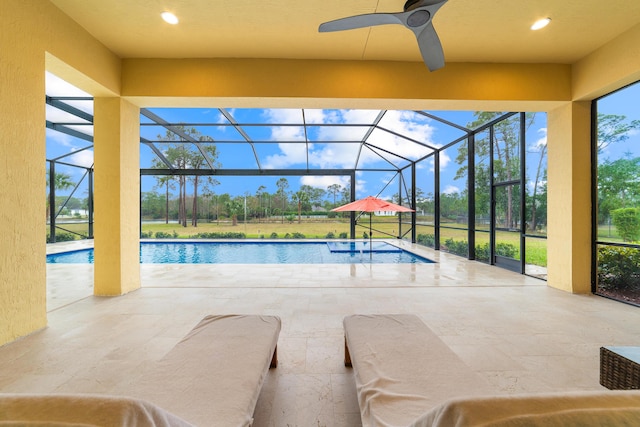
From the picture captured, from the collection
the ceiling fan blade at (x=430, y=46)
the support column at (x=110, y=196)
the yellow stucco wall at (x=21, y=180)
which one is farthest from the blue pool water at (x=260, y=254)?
the ceiling fan blade at (x=430, y=46)

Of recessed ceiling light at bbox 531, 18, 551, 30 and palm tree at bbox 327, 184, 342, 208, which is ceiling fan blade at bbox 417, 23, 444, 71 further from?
palm tree at bbox 327, 184, 342, 208

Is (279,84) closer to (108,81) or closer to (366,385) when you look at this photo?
(108,81)

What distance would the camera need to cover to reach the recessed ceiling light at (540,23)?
325 cm

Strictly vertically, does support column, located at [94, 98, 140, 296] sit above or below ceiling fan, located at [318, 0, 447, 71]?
below

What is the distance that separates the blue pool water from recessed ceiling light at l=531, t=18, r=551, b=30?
5004mm

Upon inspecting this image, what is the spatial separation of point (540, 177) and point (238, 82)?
5.24 meters

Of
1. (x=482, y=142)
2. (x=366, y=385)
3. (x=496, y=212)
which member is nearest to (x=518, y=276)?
(x=496, y=212)

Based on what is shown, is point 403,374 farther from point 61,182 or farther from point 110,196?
point 61,182

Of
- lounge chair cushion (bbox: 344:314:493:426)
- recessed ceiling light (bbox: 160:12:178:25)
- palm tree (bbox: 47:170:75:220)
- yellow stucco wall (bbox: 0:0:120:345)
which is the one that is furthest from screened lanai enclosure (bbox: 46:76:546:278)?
lounge chair cushion (bbox: 344:314:493:426)

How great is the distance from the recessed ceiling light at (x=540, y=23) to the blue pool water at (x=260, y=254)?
5004 mm

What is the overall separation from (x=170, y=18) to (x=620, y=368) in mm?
4868

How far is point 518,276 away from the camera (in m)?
5.22

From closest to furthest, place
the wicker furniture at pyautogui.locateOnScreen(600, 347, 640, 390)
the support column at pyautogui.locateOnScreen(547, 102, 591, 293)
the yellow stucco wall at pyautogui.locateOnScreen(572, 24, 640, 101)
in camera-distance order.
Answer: the wicker furniture at pyautogui.locateOnScreen(600, 347, 640, 390)
the yellow stucco wall at pyautogui.locateOnScreen(572, 24, 640, 101)
the support column at pyautogui.locateOnScreen(547, 102, 591, 293)

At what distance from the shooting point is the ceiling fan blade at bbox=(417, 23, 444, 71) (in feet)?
8.79
